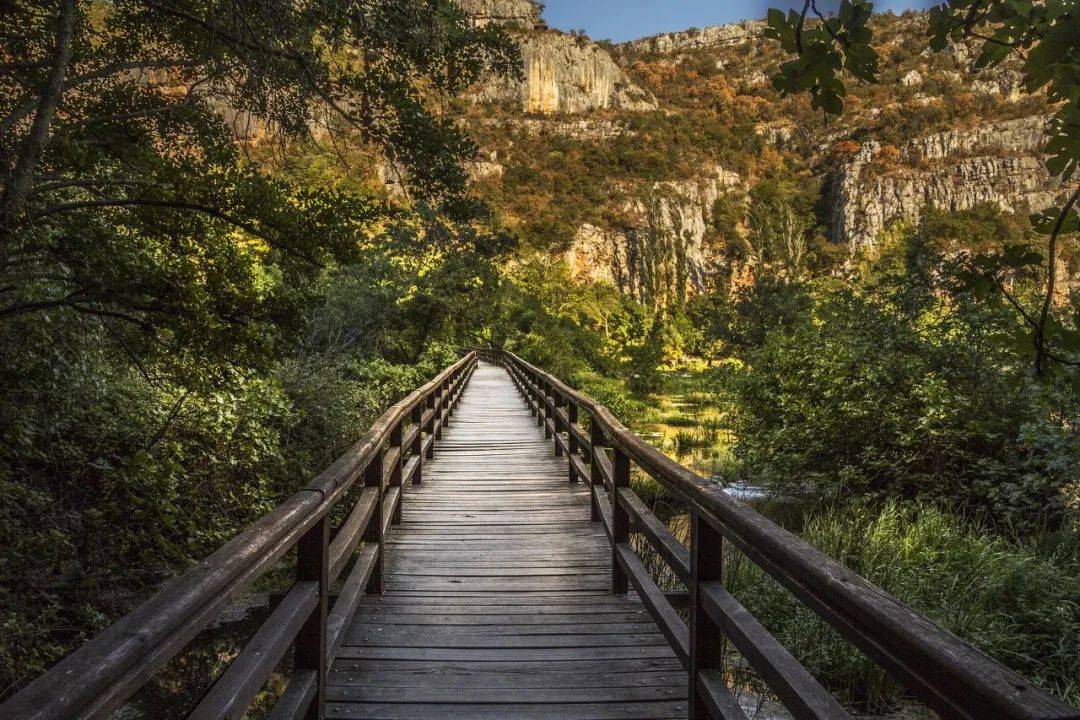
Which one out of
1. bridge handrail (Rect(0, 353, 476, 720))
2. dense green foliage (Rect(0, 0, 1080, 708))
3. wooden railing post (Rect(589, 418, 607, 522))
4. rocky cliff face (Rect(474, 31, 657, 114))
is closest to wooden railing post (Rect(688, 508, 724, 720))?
dense green foliage (Rect(0, 0, 1080, 708))

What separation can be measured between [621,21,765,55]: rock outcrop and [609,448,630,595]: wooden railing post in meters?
128

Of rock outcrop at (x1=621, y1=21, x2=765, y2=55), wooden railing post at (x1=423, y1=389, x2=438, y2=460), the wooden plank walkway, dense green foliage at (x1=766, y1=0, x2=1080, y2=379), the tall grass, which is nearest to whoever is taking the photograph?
dense green foliage at (x1=766, y1=0, x2=1080, y2=379)

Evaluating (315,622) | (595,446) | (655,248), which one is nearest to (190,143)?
(595,446)

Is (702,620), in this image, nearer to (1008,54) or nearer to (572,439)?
(1008,54)

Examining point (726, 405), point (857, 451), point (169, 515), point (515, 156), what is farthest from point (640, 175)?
point (169, 515)

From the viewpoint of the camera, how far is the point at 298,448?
918cm

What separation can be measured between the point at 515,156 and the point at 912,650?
78876 mm

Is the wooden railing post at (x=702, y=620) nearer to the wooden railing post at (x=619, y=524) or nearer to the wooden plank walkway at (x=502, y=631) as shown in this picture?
the wooden plank walkway at (x=502, y=631)

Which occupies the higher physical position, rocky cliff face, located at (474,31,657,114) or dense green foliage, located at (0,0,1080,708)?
rocky cliff face, located at (474,31,657,114)

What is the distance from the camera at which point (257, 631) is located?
5.86ft

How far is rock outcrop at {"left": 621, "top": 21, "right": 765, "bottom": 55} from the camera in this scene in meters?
117

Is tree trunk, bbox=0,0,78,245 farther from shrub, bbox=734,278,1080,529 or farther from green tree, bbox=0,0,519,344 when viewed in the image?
shrub, bbox=734,278,1080,529

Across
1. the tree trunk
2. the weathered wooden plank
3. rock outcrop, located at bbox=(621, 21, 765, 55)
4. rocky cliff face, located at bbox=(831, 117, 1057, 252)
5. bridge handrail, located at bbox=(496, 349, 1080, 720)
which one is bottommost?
the weathered wooden plank

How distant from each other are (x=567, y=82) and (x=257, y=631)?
95.9m
